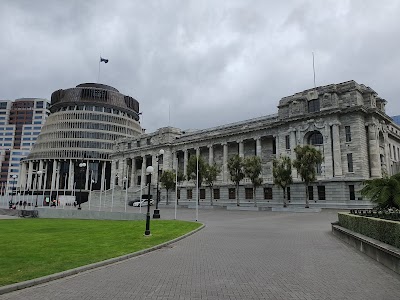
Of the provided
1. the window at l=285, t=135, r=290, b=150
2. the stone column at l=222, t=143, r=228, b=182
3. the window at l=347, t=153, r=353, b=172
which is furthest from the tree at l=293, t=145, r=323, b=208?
the stone column at l=222, t=143, r=228, b=182

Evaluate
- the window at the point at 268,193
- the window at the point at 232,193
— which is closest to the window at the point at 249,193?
the window at the point at 232,193

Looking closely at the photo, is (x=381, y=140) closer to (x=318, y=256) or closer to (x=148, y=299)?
(x=318, y=256)

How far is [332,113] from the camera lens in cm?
5225

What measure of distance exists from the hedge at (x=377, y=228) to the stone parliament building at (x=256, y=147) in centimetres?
2444

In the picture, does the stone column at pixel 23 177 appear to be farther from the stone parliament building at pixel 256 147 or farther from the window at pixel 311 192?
the window at pixel 311 192

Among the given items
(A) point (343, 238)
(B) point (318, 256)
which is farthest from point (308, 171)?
(B) point (318, 256)

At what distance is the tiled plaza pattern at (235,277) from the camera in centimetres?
814

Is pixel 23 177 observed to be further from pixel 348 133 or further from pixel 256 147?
pixel 348 133

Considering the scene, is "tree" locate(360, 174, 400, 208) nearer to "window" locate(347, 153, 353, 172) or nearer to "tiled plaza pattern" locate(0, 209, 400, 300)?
"tiled plaza pattern" locate(0, 209, 400, 300)

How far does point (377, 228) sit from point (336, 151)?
4170 centimetres

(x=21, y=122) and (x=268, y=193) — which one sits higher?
(x=21, y=122)

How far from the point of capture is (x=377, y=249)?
1209 centimetres

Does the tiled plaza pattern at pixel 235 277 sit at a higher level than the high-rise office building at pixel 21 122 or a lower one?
lower

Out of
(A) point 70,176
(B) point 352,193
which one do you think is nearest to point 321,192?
(B) point 352,193
